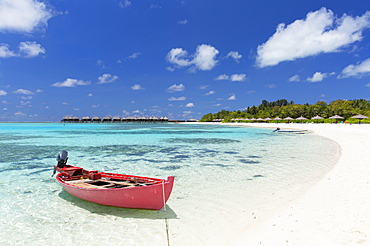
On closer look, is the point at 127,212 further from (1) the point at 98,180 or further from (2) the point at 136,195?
(1) the point at 98,180

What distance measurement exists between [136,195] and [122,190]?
36 centimetres

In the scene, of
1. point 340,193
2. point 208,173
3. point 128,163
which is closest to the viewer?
point 340,193

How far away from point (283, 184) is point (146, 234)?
17.4 ft

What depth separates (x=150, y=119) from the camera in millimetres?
116188

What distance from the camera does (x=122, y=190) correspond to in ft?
16.5

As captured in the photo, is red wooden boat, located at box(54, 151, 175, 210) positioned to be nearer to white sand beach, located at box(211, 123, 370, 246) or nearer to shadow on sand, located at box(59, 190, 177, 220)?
shadow on sand, located at box(59, 190, 177, 220)

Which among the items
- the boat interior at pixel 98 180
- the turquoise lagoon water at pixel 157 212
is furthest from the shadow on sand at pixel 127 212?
the boat interior at pixel 98 180

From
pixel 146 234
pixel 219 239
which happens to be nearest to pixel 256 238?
pixel 219 239

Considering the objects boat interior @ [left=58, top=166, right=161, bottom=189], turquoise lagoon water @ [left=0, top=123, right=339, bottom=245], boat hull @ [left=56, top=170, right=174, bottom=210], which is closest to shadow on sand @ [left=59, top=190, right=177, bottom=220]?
turquoise lagoon water @ [left=0, top=123, right=339, bottom=245]

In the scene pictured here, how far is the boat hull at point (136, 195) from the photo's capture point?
4812 mm

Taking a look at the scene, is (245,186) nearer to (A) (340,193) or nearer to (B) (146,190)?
(A) (340,193)

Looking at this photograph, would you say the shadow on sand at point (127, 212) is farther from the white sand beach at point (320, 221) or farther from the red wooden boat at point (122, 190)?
the white sand beach at point (320, 221)

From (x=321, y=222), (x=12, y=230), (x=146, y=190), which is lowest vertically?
(x=12, y=230)

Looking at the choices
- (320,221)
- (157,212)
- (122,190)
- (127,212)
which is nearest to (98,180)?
(127,212)
